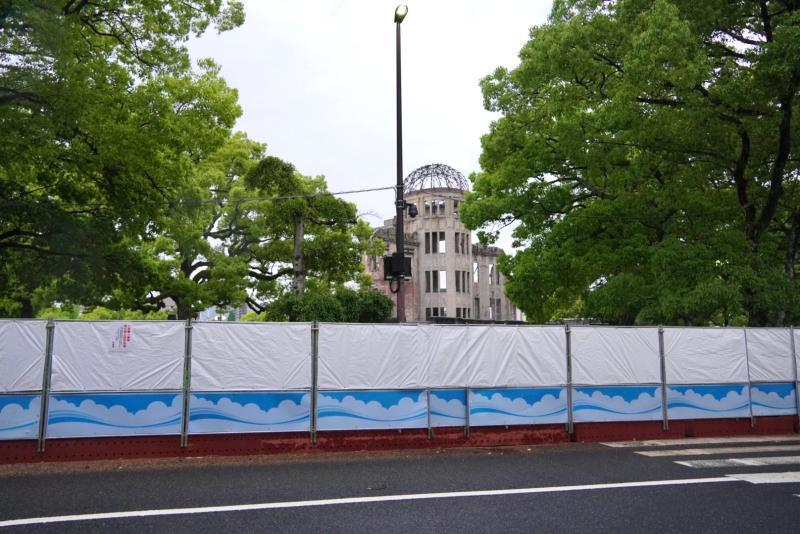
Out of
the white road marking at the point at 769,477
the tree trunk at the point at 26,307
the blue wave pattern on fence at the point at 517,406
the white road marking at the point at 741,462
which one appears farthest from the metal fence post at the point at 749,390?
the tree trunk at the point at 26,307

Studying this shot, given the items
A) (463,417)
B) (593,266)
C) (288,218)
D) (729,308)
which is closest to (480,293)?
(288,218)

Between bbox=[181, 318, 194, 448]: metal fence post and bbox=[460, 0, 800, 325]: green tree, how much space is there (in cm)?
1208

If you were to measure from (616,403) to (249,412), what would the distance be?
767 cm

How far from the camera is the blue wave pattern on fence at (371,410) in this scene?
11406 mm

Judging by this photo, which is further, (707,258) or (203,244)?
(203,244)

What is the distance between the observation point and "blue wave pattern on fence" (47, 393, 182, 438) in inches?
401

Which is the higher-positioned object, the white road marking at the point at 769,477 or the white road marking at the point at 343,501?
the white road marking at the point at 343,501

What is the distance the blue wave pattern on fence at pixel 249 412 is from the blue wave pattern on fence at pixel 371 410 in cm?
40

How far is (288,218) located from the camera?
3012cm

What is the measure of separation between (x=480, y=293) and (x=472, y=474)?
62.6 m

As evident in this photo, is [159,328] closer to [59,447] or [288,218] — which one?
[59,447]

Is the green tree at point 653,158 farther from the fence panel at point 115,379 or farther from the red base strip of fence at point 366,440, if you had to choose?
the fence panel at point 115,379

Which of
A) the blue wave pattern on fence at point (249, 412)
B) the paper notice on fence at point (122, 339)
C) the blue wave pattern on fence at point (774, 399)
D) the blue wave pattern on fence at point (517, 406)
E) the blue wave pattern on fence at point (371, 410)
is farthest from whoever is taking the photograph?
the blue wave pattern on fence at point (774, 399)

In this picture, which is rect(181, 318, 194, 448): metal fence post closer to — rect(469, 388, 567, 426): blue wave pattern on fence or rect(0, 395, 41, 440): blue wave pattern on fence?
rect(0, 395, 41, 440): blue wave pattern on fence
